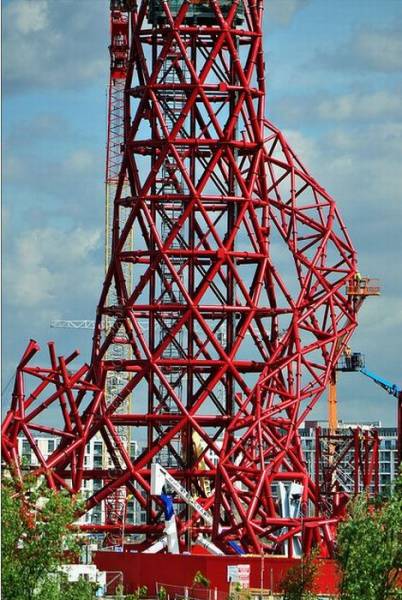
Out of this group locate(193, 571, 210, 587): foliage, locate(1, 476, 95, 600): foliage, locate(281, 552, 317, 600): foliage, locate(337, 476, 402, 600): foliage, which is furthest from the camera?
locate(193, 571, 210, 587): foliage

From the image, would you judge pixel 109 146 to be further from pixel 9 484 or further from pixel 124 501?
pixel 9 484

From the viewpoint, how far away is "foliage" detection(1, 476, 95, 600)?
7644cm

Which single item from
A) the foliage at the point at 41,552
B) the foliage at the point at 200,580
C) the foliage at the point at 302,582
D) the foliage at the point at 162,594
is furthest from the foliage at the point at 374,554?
the foliage at the point at 200,580

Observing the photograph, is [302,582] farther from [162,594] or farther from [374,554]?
[162,594]

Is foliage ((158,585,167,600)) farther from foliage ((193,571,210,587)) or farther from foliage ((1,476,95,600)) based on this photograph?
foliage ((1,476,95,600))

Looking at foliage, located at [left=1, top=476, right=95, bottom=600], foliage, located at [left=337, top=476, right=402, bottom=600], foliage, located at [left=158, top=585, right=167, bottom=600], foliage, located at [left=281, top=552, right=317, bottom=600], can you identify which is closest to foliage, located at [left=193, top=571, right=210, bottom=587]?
foliage, located at [left=158, top=585, right=167, bottom=600]

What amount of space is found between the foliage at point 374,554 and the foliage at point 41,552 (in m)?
7.94

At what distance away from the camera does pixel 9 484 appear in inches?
3401

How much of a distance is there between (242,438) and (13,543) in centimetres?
3157

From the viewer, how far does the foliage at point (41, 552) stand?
76438 millimetres

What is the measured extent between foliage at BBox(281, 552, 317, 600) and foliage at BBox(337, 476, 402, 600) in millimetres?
4583

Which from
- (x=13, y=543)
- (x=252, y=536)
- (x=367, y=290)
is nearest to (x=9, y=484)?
(x=13, y=543)

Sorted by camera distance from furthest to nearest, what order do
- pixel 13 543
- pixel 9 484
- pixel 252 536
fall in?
pixel 252 536, pixel 9 484, pixel 13 543

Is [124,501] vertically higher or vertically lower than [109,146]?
lower
